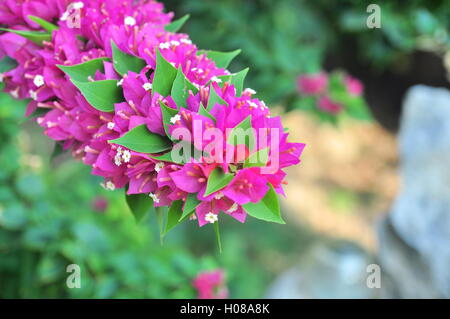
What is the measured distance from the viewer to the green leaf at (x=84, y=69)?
108 cm

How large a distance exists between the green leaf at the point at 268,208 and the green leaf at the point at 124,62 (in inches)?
16.5

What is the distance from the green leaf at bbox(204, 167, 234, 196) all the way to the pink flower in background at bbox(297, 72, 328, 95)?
62.5 inches

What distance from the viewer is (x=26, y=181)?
2.05 m

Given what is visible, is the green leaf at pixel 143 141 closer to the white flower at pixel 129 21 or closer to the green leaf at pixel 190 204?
the green leaf at pixel 190 204

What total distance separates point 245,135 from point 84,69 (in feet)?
1.43

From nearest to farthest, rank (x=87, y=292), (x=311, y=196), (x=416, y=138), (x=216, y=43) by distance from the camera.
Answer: (x=87, y=292)
(x=416, y=138)
(x=216, y=43)
(x=311, y=196)

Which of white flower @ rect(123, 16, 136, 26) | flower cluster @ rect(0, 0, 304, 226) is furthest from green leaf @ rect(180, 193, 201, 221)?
white flower @ rect(123, 16, 136, 26)

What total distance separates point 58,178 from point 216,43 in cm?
129

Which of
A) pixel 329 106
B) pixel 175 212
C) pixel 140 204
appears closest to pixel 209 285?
pixel 140 204

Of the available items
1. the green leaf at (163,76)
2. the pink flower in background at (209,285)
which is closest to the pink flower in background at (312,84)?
the pink flower in background at (209,285)

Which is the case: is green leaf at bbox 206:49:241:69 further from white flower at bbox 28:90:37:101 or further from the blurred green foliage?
the blurred green foliage
